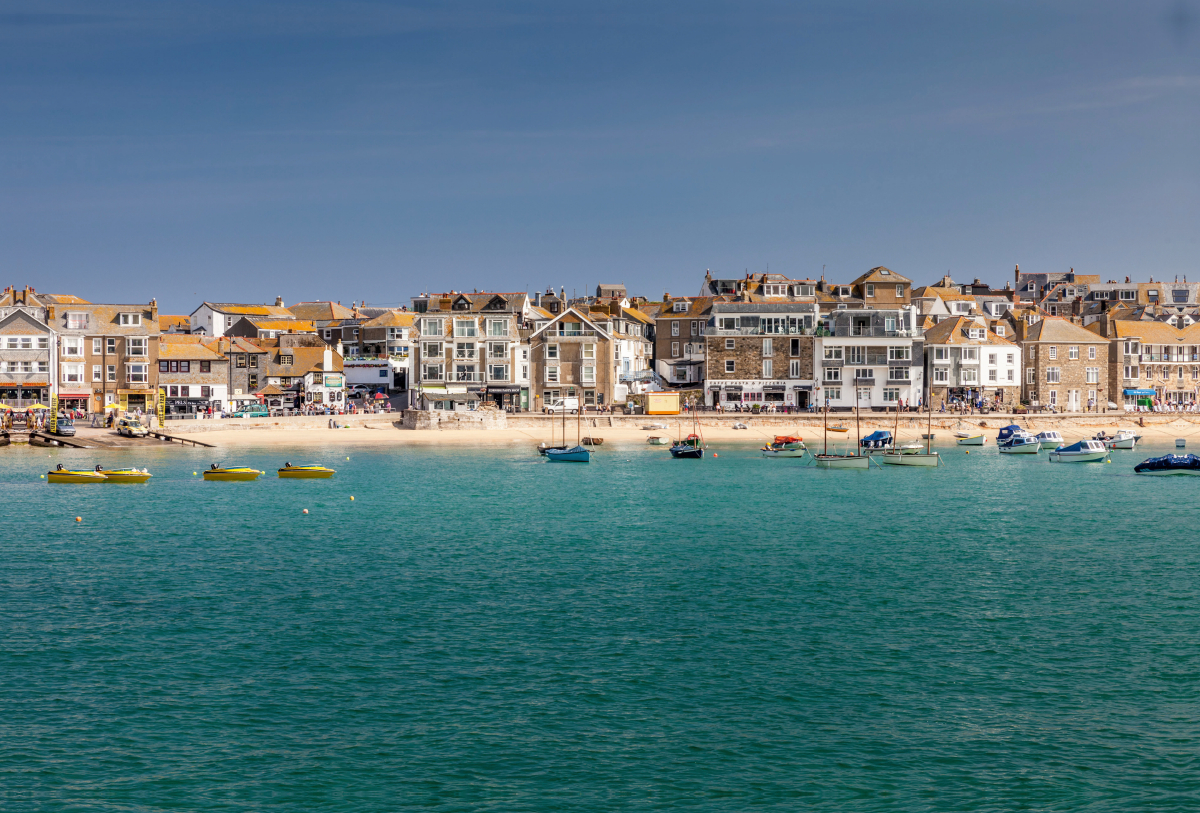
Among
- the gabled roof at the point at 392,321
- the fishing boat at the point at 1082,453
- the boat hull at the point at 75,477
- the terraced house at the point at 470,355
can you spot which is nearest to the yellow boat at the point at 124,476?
the boat hull at the point at 75,477

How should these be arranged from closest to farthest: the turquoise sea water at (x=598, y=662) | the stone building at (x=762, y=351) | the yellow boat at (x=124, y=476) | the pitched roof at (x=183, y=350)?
the turquoise sea water at (x=598, y=662)
the yellow boat at (x=124, y=476)
the pitched roof at (x=183, y=350)
the stone building at (x=762, y=351)

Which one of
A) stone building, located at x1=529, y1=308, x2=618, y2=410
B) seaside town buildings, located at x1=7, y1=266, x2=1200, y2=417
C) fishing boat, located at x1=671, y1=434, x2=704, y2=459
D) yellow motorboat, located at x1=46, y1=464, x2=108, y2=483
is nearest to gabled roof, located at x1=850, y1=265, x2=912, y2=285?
seaside town buildings, located at x1=7, y1=266, x2=1200, y2=417

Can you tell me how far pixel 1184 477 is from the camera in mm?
73812

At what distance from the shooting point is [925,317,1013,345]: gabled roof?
11538cm

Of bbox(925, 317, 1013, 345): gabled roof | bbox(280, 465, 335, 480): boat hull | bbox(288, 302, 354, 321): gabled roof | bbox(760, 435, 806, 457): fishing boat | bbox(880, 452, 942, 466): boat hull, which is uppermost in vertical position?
bbox(288, 302, 354, 321): gabled roof

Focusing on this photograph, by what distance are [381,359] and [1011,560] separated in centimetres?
9093

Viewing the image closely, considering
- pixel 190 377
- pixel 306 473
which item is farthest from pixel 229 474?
pixel 190 377

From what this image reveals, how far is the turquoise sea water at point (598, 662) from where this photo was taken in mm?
19859

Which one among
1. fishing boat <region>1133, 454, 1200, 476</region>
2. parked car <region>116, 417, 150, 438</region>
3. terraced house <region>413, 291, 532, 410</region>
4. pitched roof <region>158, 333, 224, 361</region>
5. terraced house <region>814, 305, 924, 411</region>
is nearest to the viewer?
fishing boat <region>1133, 454, 1200, 476</region>

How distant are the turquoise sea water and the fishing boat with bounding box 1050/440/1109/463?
34.8 metres

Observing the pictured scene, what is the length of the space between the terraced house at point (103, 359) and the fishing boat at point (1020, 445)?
256 ft

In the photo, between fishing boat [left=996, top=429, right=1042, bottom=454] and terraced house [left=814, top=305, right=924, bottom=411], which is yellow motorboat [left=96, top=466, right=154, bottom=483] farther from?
terraced house [left=814, top=305, right=924, bottom=411]

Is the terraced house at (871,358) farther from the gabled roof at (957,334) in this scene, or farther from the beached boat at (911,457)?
the beached boat at (911,457)

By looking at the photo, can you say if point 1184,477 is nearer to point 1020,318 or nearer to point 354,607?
point 1020,318
